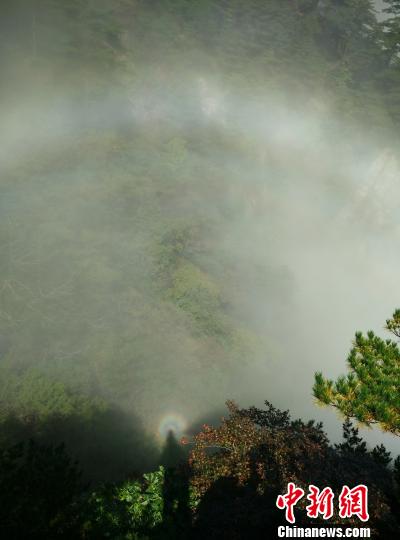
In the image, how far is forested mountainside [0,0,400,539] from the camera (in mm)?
16828

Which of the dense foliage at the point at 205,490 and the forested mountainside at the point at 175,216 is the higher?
the forested mountainside at the point at 175,216

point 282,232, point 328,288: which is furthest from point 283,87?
point 328,288

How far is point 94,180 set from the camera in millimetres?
32281

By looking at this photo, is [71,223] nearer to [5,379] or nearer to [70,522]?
[5,379]

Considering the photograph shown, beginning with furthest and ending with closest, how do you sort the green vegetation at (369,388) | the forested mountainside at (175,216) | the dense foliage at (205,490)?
the forested mountainside at (175,216), the dense foliage at (205,490), the green vegetation at (369,388)

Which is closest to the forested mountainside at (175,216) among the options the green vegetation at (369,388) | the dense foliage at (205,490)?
the dense foliage at (205,490)

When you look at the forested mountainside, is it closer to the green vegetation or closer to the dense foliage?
the dense foliage

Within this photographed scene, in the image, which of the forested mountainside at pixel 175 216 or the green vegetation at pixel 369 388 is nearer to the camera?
the green vegetation at pixel 369 388

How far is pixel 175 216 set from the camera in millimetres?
33500

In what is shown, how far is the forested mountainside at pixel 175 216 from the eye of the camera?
55.2ft

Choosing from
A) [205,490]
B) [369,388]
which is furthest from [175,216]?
[369,388]

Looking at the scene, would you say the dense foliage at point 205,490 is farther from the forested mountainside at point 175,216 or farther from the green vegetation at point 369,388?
the green vegetation at point 369,388

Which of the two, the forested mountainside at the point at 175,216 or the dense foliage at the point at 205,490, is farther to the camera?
the forested mountainside at the point at 175,216

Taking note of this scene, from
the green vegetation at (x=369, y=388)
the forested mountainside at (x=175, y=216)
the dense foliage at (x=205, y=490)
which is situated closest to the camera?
the green vegetation at (x=369, y=388)
